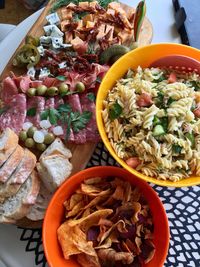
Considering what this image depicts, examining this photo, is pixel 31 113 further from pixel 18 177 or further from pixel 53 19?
pixel 53 19

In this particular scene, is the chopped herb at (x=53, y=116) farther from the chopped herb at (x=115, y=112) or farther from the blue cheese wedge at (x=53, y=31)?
the blue cheese wedge at (x=53, y=31)

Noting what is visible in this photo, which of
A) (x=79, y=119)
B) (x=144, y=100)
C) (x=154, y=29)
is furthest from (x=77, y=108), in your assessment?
(x=154, y=29)

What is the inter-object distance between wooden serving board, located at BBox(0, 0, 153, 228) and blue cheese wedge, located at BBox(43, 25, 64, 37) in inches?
1.6

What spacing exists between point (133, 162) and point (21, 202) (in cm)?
42

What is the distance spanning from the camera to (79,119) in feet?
5.44

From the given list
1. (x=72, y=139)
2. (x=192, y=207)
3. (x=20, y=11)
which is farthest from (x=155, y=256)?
(x=20, y=11)

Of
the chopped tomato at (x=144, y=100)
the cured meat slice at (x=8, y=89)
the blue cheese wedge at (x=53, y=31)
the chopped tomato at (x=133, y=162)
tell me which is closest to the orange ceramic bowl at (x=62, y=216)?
the chopped tomato at (x=133, y=162)

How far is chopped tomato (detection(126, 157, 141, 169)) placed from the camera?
1463 mm

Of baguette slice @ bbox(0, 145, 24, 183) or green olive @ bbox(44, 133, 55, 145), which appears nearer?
baguette slice @ bbox(0, 145, 24, 183)

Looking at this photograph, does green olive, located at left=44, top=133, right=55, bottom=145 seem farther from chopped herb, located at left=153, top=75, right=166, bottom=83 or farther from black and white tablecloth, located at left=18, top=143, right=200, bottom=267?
chopped herb, located at left=153, top=75, right=166, bottom=83

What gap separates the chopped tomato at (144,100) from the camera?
4.98 ft

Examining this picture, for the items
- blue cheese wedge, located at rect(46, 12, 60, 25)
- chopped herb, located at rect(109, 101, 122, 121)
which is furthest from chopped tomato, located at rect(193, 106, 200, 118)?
blue cheese wedge, located at rect(46, 12, 60, 25)

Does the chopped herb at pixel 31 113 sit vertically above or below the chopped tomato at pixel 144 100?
below

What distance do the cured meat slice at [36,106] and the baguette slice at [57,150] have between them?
121 mm
